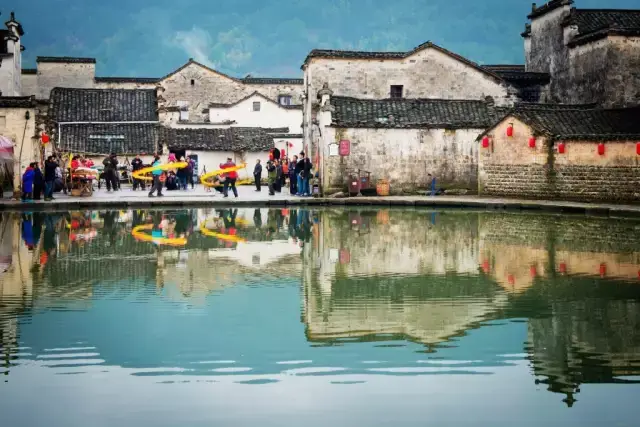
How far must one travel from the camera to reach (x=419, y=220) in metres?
23.3

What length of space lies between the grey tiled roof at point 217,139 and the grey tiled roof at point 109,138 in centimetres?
90

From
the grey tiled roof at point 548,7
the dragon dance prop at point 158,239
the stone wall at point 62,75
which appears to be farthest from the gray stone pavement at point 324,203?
the stone wall at point 62,75

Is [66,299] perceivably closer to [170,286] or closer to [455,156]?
[170,286]

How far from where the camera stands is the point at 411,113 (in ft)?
111

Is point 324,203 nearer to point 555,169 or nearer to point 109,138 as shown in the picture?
point 555,169

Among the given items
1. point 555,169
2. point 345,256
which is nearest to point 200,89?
point 555,169

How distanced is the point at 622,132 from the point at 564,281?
58.8 feet

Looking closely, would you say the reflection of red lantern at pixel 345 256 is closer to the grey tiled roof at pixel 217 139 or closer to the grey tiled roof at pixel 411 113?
the grey tiled roof at pixel 411 113

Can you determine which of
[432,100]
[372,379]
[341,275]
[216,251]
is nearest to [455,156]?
[432,100]

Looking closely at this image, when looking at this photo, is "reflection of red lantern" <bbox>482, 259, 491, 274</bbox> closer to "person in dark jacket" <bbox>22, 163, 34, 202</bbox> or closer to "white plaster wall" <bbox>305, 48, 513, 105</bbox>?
"person in dark jacket" <bbox>22, 163, 34, 202</bbox>

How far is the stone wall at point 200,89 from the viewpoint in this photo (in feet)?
199

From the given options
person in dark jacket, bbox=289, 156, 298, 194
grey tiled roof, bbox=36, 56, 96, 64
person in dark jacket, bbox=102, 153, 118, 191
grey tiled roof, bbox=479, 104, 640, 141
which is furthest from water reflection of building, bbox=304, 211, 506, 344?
grey tiled roof, bbox=36, 56, 96, 64

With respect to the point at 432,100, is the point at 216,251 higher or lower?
lower

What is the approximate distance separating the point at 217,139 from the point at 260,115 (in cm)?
1141
